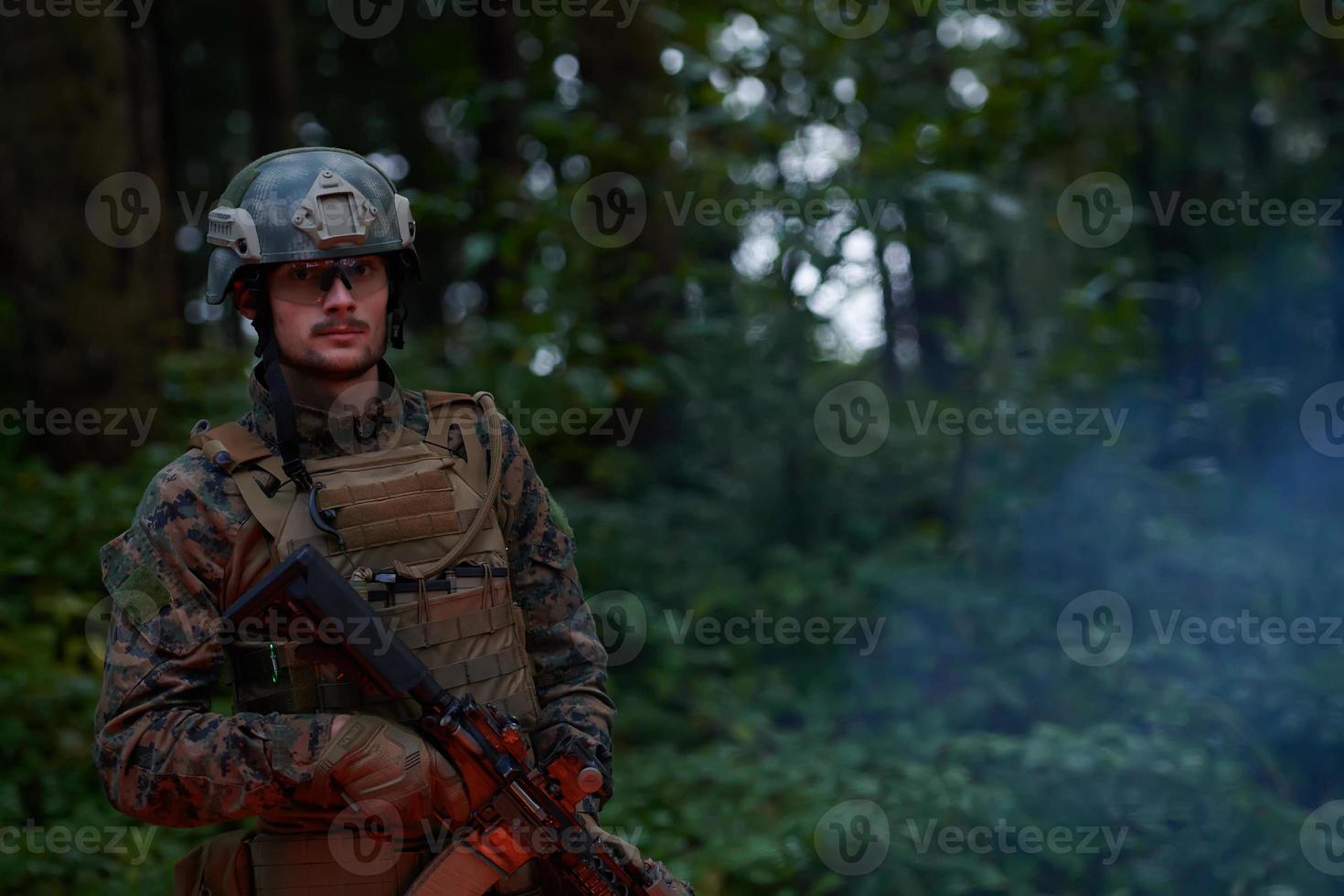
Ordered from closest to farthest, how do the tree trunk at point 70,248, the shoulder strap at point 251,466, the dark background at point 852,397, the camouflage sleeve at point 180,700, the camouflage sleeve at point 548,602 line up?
the camouflage sleeve at point 180,700 → the shoulder strap at point 251,466 → the camouflage sleeve at point 548,602 → the dark background at point 852,397 → the tree trunk at point 70,248

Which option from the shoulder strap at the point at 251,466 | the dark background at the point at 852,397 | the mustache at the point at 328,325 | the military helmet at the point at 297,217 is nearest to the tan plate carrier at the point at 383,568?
the shoulder strap at the point at 251,466

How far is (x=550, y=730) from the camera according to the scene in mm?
2609

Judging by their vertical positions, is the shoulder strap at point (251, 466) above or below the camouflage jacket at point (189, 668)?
above

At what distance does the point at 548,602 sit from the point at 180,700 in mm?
786

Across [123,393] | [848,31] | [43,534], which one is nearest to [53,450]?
[123,393]

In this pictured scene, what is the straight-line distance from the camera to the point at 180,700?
225cm

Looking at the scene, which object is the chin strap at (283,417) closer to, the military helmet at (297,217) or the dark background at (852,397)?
the military helmet at (297,217)

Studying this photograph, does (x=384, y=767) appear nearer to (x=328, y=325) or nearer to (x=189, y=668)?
(x=189, y=668)

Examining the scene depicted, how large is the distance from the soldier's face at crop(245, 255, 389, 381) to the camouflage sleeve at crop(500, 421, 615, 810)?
1.20 ft

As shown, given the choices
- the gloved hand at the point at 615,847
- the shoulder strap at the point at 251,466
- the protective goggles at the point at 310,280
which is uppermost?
the protective goggles at the point at 310,280

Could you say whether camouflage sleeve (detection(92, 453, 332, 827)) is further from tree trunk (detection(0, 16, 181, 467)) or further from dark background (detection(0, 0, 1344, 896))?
tree trunk (detection(0, 16, 181, 467))

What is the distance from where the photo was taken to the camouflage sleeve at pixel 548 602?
267 cm

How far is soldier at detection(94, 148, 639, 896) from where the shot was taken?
2.23 meters

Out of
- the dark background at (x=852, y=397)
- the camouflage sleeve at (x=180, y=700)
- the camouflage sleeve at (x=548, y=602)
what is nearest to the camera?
the camouflage sleeve at (x=180, y=700)
